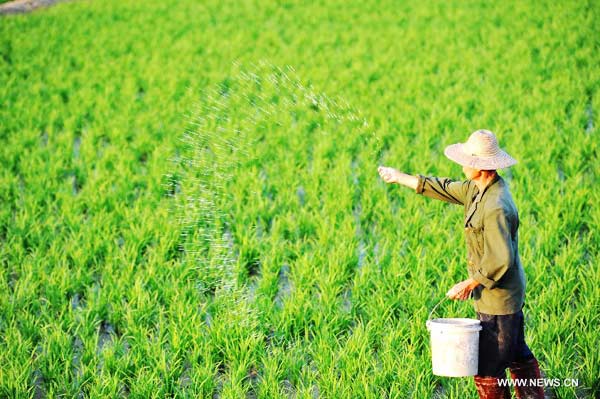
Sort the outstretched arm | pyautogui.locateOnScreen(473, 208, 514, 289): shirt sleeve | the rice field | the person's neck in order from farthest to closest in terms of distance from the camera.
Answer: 1. the rice field
2. the outstretched arm
3. the person's neck
4. pyautogui.locateOnScreen(473, 208, 514, 289): shirt sleeve

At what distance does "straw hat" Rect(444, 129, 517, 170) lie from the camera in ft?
7.07

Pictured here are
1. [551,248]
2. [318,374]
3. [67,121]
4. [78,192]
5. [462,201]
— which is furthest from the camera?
[67,121]

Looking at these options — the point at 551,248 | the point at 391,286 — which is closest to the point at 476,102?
→ the point at 551,248

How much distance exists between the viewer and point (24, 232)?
4.11 metres

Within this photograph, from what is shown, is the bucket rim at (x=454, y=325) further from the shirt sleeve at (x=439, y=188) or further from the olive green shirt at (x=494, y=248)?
the shirt sleeve at (x=439, y=188)

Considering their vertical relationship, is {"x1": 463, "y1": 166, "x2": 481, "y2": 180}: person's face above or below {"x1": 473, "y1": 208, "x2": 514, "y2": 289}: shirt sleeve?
above

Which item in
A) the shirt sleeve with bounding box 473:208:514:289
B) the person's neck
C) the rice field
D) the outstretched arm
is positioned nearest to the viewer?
the shirt sleeve with bounding box 473:208:514:289

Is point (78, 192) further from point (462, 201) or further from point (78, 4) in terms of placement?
point (78, 4)

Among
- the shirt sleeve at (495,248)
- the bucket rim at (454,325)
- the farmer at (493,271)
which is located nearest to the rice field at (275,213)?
the farmer at (493,271)

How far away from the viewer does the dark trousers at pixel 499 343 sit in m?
2.20

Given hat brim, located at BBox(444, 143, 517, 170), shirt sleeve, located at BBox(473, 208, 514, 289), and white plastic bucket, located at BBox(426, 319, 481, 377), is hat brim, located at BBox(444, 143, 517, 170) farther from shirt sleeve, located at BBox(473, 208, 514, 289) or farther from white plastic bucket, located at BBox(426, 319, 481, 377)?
white plastic bucket, located at BBox(426, 319, 481, 377)

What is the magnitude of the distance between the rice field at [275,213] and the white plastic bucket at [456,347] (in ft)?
1.57

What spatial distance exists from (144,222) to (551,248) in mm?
2322

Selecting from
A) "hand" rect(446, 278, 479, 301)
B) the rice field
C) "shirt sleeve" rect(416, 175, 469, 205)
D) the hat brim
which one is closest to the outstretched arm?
"shirt sleeve" rect(416, 175, 469, 205)
